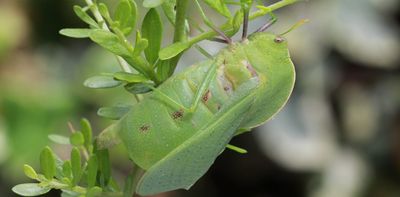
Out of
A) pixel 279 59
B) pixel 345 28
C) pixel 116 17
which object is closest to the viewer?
Result: pixel 116 17

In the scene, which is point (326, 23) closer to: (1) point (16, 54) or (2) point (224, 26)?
(1) point (16, 54)

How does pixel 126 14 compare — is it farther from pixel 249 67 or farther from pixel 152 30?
pixel 249 67

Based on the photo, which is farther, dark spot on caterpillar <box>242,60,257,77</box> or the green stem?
dark spot on caterpillar <box>242,60,257,77</box>

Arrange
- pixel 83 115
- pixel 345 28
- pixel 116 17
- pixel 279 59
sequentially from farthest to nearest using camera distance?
Answer: pixel 345 28
pixel 83 115
pixel 279 59
pixel 116 17

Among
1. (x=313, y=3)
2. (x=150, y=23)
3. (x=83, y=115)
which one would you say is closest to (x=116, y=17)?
(x=150, y=23)

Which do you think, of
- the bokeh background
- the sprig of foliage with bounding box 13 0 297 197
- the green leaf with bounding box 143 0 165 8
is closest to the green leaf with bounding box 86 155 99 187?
the sprig of foliage with bounding box 13 0 297 197

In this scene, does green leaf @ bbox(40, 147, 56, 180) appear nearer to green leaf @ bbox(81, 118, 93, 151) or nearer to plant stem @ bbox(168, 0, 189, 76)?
green leaf @ bbox(81, 118, 93, 151)

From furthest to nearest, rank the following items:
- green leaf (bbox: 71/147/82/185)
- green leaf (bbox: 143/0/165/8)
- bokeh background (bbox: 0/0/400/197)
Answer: bokeh background (bbox: 0/0/400/197)
green leaf (bbox: 71/147/82/185)
green leaf (bbox: 143/0/165/8)
